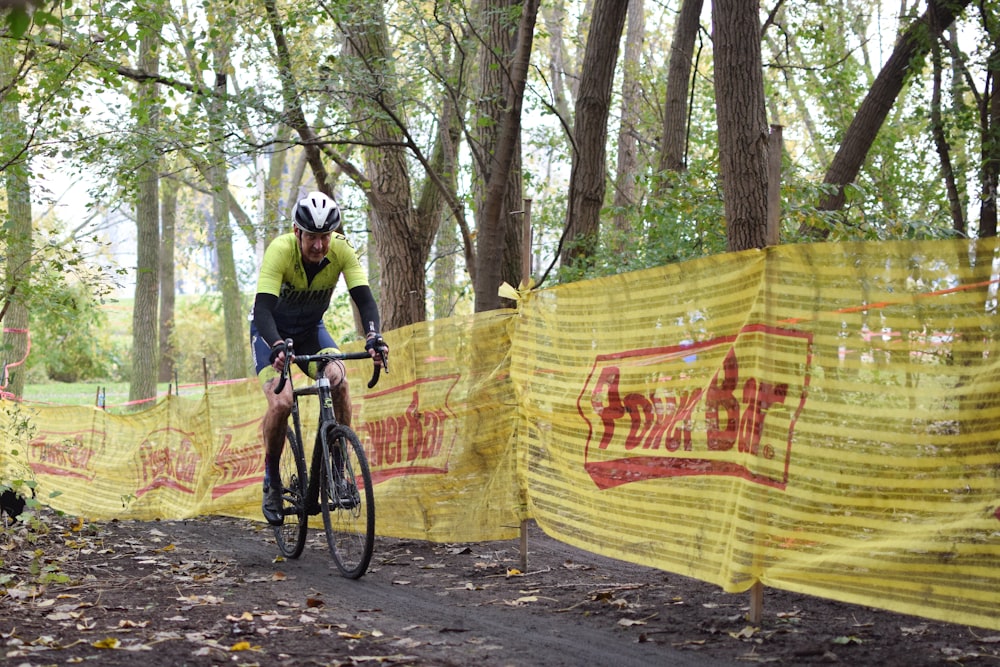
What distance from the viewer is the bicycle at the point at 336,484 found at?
6.19m

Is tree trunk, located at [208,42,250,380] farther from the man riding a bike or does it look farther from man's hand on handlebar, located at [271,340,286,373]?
man's hand on handlebar, located at [271,340,286,373]

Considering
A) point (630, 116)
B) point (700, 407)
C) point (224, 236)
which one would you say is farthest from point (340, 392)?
point (630, 116)

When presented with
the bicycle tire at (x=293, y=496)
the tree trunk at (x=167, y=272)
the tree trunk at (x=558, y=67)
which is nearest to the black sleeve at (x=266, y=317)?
the bicycle tire at (x=293, y=496)

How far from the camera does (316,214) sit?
6426 mm

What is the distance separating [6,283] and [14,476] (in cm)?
378

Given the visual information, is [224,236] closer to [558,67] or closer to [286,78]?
[286,78]

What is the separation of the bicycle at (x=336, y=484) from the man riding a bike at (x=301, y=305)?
0.34 ft

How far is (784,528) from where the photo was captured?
430 cm

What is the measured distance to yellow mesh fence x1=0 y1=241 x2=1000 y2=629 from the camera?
3795 mm

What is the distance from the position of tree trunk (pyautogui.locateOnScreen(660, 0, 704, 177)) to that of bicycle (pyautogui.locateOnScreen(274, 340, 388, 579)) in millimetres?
9013

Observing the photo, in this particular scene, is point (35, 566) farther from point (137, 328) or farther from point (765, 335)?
point (137, 328)

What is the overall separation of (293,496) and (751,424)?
149 inches

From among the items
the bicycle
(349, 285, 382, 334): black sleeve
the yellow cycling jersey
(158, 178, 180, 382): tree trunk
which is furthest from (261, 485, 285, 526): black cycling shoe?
(158, 178, 180, 382): tree trunk

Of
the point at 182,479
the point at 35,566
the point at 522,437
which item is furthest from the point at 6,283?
the point at 522,437
